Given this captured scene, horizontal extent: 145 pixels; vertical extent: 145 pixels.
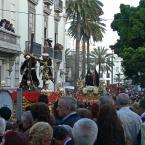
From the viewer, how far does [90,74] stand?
74.3 ft

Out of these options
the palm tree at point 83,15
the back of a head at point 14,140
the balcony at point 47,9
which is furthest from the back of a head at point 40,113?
the palm tree at point 83,15

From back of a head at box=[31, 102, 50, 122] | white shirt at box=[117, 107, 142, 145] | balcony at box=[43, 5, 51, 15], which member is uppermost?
balcony at box=[43, 5, 51, 15]

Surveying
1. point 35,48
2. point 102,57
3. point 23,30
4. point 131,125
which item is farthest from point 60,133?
point 102,57

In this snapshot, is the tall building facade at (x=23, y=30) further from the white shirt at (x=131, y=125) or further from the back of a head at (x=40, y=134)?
the back of a head at (x=40, y=134)

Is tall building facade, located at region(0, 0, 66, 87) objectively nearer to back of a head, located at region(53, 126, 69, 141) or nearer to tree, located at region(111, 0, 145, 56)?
tree, located at region(111, 0, 145, 56)

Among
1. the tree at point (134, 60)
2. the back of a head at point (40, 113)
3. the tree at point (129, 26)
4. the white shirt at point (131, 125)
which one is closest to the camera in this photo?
the back of a head at point (40, 113)

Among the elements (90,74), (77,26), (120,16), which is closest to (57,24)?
(77,26)

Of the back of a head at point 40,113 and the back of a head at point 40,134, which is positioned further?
the back of a head at point 40,113

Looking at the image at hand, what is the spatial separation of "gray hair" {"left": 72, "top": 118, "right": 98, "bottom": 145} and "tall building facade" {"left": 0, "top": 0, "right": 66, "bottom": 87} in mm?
22368

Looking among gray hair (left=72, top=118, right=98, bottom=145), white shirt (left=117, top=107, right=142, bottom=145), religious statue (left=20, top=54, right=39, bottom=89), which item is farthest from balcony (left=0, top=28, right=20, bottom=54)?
gray hair (left=72, top=118, right=98, bottom=145)

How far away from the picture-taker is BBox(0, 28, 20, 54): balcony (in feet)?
103

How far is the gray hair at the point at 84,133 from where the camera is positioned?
6.40 m

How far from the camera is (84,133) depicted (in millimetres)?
6434

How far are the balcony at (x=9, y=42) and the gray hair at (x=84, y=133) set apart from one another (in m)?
24.8
